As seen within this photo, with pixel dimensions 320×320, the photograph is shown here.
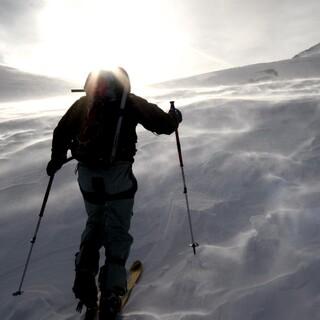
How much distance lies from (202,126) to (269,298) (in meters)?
4.75

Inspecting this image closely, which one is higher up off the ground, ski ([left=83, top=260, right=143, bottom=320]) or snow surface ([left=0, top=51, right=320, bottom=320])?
snow surface ([left=0, top=51, right=320, bottom=320])

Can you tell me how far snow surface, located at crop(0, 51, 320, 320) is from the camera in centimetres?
364

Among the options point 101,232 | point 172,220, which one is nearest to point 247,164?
point 172,220

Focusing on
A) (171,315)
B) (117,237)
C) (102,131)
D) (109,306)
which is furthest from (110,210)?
(171,315)

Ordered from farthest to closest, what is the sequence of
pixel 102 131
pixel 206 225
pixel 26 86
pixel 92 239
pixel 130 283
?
pixel 26 86 < pixel 206 225 < pixel 130 283 < pixel 92 239 < pixel 102 131

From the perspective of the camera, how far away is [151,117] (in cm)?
388

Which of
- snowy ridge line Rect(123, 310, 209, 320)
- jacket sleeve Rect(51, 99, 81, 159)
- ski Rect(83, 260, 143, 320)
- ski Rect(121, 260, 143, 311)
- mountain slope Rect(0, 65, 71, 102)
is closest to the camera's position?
snowy ridge line Rect(123, 310, 209, 320)

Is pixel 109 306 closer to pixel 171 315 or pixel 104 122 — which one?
pixel 171 315

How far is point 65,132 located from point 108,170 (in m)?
0.65

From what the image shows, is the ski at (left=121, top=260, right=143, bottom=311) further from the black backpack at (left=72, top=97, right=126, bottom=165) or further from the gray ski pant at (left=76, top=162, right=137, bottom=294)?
the black backpack at (left=72, top=97, right=126, bottom=165)

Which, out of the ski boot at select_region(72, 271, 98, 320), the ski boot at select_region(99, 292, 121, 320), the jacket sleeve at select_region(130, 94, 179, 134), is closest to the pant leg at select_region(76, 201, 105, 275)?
the ski boot at select_region(72, 271, 98, 320)

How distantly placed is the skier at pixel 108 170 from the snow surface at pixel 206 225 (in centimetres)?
40

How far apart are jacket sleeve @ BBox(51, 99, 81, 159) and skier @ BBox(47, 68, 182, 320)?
5.9 inches

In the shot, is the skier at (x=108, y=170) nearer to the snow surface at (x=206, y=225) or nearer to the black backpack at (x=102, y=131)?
the black backpack at (x=102, y=131)
